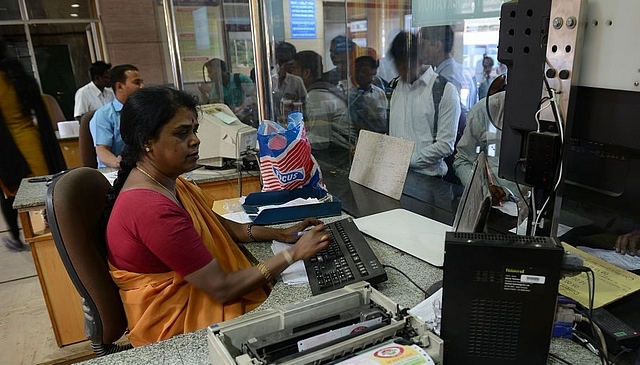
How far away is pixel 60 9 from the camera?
5176mm

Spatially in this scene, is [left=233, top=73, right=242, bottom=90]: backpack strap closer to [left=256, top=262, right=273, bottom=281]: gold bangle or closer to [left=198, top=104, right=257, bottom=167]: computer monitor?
[left=198, top=104, right=257, bottom=167]: computer monitor

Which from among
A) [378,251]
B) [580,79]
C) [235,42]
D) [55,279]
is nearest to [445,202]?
[378,251]

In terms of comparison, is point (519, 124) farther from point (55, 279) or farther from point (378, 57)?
point (55, 279)

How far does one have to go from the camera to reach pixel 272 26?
276cm

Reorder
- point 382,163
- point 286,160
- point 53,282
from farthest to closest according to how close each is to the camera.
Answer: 1. point 53,282
2. point 382,163
3. point 286,160

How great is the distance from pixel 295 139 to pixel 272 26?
136cm

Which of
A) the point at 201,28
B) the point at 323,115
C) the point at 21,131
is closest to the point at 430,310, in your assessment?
the point at 323,115

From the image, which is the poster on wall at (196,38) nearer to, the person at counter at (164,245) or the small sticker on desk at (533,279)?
the person at counter at (164,245)

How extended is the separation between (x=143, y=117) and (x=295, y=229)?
61 centimetres

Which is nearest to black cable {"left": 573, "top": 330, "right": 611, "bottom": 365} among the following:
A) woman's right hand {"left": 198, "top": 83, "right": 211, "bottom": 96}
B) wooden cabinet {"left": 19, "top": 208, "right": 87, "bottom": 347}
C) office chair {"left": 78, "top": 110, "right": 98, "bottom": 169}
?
wooden cabinet {"left": 19, "top": 208, "right": 87, "bottom": 347}

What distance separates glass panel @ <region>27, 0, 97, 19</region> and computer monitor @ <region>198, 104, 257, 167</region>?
389 centimetres

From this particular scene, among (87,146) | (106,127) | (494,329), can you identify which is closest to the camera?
(494,329)

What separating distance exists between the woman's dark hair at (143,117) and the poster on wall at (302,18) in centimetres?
180

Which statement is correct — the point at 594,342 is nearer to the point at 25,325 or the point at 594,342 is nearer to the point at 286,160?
the point at 286,160
